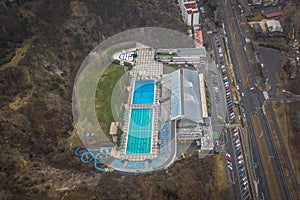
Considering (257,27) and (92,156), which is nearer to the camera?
(92,156)

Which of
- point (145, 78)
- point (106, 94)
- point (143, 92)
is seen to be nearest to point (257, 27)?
point (145, 78)

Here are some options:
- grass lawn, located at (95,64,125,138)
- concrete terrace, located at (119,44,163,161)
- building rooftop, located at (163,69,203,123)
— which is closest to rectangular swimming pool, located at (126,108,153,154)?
concrete terrace, located at (119,44,163,161)

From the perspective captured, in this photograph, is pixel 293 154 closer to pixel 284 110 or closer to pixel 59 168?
pixel 284 110

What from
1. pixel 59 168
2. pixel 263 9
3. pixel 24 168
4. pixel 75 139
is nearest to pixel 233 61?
pixel 263 9

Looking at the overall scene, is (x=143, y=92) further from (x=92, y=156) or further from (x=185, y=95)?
(x=92, y=156)

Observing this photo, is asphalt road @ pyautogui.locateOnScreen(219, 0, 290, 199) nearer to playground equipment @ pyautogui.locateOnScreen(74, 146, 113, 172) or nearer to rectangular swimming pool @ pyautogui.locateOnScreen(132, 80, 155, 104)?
rectangular swimming pool @ pyautogui.locateOnScreen(132, 80, 155, 104)

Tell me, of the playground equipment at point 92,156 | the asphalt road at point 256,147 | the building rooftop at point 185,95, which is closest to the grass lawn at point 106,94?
the playground equipment at point 92,156
